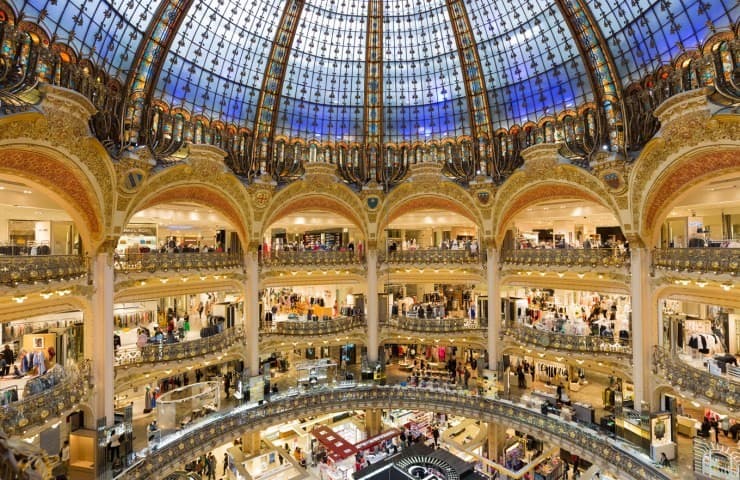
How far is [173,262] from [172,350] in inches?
196

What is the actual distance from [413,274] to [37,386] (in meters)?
23.9

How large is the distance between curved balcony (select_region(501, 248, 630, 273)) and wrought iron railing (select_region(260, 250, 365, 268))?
1202 cm

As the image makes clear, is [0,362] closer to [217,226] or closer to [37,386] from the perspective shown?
[37,386]

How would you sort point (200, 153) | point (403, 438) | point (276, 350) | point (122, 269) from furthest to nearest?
point (276, 350) → point (403, 438) → point (200, 153) → point (122, 269)

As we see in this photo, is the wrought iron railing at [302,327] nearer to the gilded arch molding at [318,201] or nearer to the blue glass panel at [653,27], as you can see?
the gilded arch molding at [318,201]

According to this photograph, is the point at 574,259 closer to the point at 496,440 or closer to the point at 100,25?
the point at 496,440

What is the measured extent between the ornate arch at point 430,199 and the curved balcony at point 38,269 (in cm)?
1901

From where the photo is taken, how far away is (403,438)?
27.0 metres

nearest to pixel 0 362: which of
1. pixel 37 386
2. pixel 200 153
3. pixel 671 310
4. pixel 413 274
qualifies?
pixel 37 386

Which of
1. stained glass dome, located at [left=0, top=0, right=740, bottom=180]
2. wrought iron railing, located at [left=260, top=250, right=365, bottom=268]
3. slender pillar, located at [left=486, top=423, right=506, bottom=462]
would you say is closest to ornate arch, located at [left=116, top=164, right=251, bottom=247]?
wrought iron railing, located at [left=260, top=250, right=365, bottom=268]

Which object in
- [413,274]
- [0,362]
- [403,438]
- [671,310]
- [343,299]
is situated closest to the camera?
[0,362]

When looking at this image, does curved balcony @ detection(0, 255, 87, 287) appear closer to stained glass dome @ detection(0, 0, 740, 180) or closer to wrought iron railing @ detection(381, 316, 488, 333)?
stained glass dome @ detection(0, 0, 740, 180)

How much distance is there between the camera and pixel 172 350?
22453 mm

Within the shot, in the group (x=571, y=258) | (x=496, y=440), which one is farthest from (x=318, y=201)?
(x=496, y=440)
